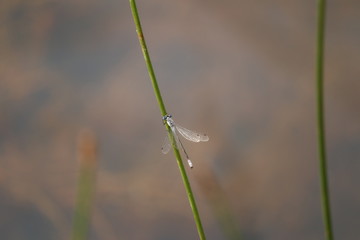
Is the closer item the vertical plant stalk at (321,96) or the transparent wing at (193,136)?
the vertical plant stalk at (321,96)

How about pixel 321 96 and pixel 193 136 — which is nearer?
pixel 321 96

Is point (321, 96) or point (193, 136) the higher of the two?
point (193, 136)

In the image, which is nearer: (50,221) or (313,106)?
(50,221)

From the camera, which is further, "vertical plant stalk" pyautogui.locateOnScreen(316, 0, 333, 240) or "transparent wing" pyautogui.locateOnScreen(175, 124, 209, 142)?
"transparent wing" pyautogui.locateOnScreen(175, 124, 209, 142)

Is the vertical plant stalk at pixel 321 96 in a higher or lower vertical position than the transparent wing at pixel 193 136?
lower

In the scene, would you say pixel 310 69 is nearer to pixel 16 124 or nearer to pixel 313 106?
pixel 313 106

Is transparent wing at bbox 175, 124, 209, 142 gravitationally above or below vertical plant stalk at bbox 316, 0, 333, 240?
above

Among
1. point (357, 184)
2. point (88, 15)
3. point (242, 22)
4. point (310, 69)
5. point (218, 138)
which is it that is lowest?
point (357, 184)

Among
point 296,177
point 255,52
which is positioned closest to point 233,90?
point 255,52

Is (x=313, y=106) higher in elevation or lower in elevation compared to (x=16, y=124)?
lower
